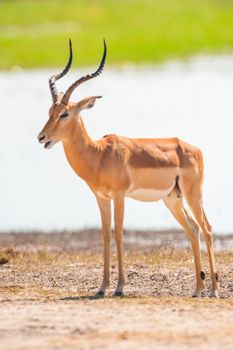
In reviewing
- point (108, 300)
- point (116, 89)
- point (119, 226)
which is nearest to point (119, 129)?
point (116, 89)

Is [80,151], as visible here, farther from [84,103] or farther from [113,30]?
[113,30]

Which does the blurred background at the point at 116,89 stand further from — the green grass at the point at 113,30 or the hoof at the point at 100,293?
the hoof at the point at 100,293

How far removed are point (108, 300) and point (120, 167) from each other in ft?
5.11

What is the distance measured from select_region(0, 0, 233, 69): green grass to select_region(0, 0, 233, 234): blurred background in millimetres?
58

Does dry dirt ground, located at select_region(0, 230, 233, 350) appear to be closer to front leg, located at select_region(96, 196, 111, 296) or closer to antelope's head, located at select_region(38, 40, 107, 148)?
front leg, located at select_region(96, 196, 111, 296)

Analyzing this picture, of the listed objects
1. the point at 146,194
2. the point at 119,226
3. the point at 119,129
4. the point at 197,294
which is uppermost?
the point at 119,129

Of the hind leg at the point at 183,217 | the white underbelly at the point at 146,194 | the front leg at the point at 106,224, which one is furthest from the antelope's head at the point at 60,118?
the hind leg at the point at 183,217

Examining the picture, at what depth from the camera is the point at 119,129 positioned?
34.3m

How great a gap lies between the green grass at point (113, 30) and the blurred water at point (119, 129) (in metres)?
1.87

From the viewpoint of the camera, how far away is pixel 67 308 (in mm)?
12930

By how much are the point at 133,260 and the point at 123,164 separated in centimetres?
288

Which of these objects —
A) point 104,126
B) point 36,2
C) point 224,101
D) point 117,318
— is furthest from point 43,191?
point 36,2

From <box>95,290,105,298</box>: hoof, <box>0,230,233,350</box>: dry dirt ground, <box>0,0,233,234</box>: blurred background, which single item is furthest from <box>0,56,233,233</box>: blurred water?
<box>95,290,105,298</box>: hoof

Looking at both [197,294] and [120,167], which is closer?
[120,167]
